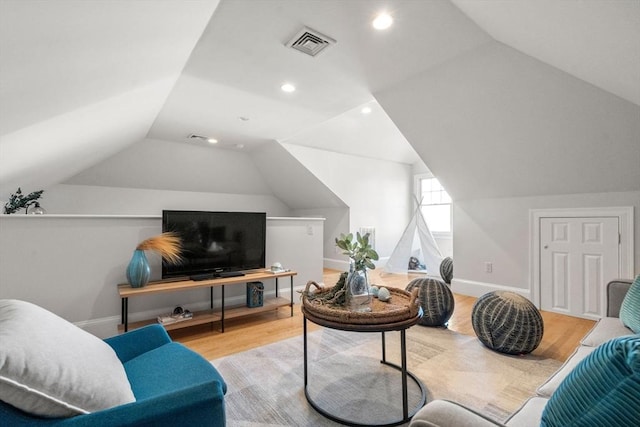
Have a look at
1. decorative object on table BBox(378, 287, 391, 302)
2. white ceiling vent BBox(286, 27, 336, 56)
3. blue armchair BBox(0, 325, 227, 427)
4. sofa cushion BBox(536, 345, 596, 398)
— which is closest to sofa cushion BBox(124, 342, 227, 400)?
blue armchair BBox(0, 325, 227, 427)

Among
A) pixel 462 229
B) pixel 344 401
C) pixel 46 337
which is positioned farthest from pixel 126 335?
pixel 462 229

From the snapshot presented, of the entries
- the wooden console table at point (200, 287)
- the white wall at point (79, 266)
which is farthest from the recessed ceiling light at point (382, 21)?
the white wall at point (79, 266)

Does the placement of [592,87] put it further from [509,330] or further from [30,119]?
[30,119]

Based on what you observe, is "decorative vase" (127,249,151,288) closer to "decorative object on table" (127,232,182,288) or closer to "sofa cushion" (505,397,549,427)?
"decorative object on table" (127,232,182,288)

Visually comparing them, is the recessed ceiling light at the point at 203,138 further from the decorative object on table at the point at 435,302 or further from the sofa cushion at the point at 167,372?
the sofa cushion at the point at 167,372

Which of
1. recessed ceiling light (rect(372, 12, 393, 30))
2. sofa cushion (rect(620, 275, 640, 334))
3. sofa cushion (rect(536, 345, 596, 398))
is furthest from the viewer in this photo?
recessed ceiling light (rect(372, 12, 393, 30))

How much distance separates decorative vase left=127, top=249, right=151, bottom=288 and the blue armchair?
4.23ft

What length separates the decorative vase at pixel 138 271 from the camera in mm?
2662

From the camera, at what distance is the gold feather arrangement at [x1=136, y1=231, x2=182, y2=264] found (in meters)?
2.77

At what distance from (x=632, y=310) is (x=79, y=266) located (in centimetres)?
406

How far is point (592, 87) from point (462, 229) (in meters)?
2.29

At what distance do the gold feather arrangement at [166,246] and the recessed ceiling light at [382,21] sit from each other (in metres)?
2.55

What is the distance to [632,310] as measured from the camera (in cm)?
168

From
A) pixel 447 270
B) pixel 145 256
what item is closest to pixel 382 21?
pixel 145 256
